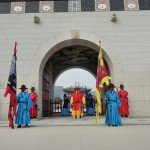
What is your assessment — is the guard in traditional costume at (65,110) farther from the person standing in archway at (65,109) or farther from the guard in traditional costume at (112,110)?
the guard in traditional costume at (112,110)

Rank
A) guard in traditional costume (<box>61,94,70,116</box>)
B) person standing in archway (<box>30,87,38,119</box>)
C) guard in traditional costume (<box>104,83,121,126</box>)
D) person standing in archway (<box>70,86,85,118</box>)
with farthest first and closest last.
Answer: guard in traditional costume (<box>61,94,70,116</box>) → person standing in archway (<box>70,86,85,118</box>) → person standing in archway (<box>30,87,38,119</box>) → guard in traditional costume (<box>104,83,121,126</box>)

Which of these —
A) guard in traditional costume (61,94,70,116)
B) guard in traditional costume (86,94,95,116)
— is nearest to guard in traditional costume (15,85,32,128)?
guard in traditional costume (86,94,95,116)

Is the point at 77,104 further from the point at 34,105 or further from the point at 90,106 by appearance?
the point at 90,106

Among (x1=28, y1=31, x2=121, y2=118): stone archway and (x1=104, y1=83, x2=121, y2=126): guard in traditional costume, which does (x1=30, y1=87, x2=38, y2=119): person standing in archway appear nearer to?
(x1=28, y1=31, x2=121, y2=118): stone archway

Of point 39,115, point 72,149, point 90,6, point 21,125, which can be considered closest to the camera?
point 72,149

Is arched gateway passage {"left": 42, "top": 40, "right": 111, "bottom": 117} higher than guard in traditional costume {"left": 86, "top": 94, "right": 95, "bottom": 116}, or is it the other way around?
arched gateway passage {"left": 42, "top": 40, "right": 111, "bottom": 117}

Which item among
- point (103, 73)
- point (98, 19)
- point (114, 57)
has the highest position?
point (98, 19)

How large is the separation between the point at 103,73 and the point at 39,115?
151 inches

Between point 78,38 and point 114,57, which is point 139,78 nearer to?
point 114,57

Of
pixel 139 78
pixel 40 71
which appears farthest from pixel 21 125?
pixel 139 78

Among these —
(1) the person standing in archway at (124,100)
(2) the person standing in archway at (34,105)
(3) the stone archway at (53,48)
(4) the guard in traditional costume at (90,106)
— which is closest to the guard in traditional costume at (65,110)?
(4) the guard in traditional costume at (90,106)

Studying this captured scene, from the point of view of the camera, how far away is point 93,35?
11.2m

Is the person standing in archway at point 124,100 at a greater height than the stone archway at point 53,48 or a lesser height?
lesser

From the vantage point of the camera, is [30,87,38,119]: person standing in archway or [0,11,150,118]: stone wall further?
[0,11,150,118]: stone wall
